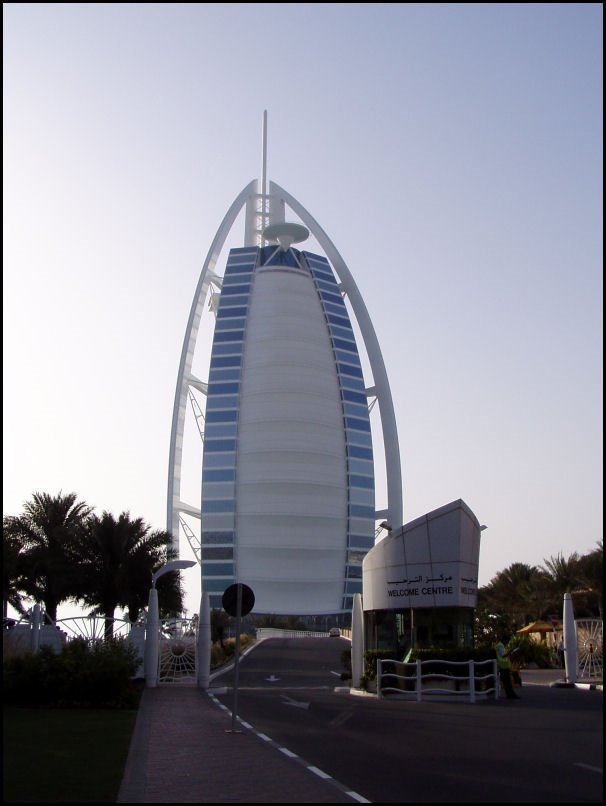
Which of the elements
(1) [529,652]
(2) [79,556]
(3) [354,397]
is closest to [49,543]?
(2) [79,556]

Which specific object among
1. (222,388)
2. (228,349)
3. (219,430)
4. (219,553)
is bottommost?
(219,553)

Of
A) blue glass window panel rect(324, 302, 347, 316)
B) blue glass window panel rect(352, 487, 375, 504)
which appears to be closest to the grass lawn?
blue glass window panel rect(352, 487, 375, 504)

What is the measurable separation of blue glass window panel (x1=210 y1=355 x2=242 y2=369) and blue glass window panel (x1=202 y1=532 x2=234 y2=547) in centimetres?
1876

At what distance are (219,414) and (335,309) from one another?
19.6 metres

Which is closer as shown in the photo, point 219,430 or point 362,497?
point 219,430

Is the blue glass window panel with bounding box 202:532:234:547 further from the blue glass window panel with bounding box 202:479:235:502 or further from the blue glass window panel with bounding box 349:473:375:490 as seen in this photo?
the blue glass window panel with bounding box 349:473:375:490

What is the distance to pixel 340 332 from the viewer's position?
383 feet

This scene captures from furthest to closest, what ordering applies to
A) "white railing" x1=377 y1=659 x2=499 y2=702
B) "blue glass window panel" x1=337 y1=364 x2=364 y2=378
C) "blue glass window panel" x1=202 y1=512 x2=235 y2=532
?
"blue glass window panel" x1=337 y1=364 x2=364 y2=378, "blue glass window panel" x1=202 y1=512 x2=235 y2=532, "white railing" x1=377 y1=659 x2=499 y2=702

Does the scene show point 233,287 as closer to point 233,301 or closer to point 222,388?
point 233,301

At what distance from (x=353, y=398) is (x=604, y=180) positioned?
106m

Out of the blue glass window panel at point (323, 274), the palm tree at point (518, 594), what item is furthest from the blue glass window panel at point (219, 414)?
the palm tree at point (518, 594)

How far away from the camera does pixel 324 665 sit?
52.4 m

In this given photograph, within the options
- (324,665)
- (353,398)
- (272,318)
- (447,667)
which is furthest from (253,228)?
(447,667)

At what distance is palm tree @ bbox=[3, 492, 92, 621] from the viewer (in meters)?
46.5
